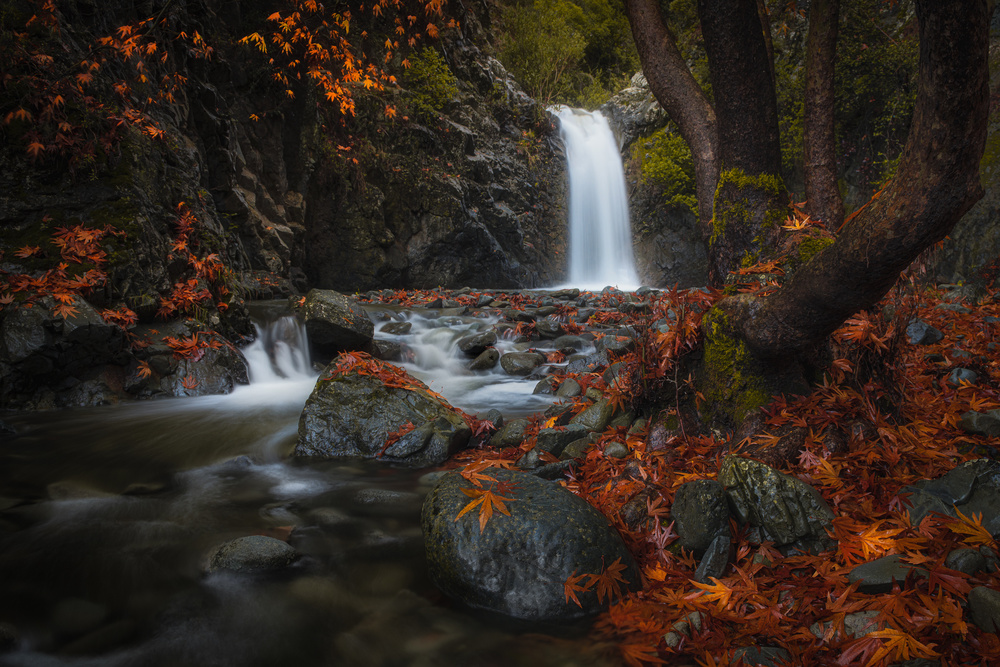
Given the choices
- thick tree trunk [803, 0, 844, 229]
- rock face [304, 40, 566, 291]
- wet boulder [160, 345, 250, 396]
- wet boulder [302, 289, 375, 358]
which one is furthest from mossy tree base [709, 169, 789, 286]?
rock face [304, 40, 566, 291]

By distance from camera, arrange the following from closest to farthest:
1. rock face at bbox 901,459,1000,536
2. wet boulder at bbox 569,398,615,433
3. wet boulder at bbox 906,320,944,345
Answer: rock face at bbox 901,459,1000,536 → wet boulder at bbox 569,398,615,433 → wet boulder at bbox 906,320,944,345

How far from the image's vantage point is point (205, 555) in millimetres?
2787

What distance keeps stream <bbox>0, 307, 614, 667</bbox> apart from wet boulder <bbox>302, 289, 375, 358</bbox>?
1.84 m

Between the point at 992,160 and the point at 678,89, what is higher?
the point at 678,89

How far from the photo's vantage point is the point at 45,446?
4184 mm

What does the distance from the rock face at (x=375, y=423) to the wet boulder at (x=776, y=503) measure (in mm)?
2460

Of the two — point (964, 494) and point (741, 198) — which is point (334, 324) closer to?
point (741, 198)

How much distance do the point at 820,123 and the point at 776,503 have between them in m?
6.17

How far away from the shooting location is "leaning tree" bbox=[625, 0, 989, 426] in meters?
1.78

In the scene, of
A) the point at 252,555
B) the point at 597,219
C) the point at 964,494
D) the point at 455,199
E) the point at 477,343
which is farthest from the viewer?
the point at 597,219

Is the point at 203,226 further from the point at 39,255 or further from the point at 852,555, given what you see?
the point at 852,555

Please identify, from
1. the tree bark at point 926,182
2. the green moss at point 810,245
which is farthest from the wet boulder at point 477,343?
the tree bark at point 926,182

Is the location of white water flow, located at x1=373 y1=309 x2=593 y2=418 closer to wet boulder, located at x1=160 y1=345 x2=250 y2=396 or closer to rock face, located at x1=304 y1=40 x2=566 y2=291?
wet boulder, located at x1=160 y1=345 x2=250 y2=396

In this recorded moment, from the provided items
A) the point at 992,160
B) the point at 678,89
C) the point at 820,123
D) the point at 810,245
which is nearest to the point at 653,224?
the point at 992,160
